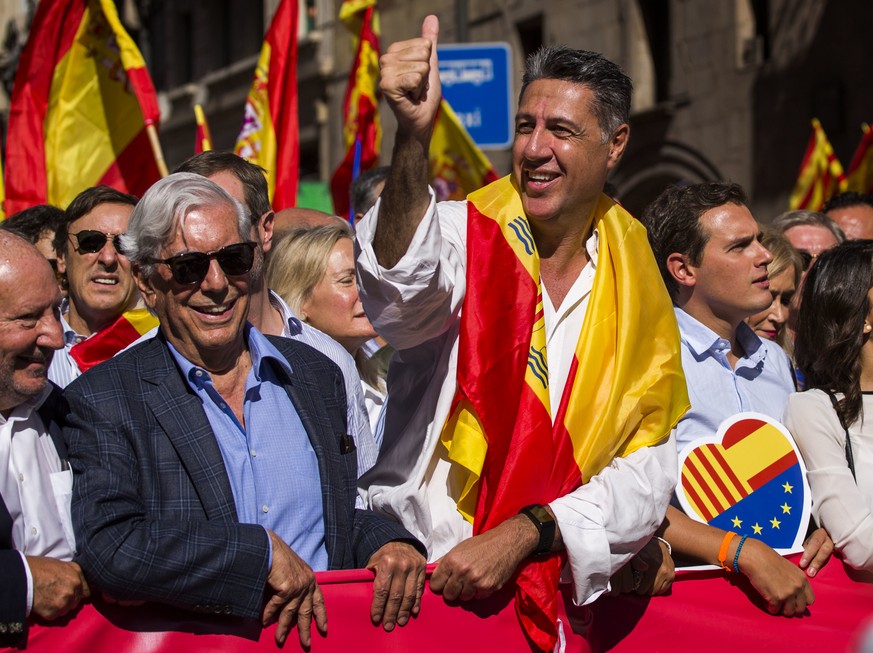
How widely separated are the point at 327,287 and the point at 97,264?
84cm

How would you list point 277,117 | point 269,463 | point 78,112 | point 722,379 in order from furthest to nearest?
1. point 277,117
2. point 78,112
3. point 722,379
4. point 269,463

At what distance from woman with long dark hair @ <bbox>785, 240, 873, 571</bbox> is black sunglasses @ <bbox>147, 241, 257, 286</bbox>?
1.72 metres

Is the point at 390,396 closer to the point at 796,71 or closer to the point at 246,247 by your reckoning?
the point at 246,247

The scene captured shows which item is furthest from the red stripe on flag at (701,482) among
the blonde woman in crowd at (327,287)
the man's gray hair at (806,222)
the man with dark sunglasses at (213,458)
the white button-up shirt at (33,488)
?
the man's gray hair at (806,222)

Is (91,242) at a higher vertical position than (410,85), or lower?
lower

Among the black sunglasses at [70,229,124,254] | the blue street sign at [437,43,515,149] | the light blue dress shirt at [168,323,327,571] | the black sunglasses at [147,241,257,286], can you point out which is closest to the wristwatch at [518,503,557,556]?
the light blue dress shirt at [168,323,327,571]

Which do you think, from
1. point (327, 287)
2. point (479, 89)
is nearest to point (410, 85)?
point (327, 287)

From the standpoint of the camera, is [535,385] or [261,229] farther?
[261,229]

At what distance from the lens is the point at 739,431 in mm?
3752

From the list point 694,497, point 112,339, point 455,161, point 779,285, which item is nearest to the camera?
point 694,497

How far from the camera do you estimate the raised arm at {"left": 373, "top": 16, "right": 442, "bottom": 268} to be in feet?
9.59

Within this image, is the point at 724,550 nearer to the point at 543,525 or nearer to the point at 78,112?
the point at 543,525

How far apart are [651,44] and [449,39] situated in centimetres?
385

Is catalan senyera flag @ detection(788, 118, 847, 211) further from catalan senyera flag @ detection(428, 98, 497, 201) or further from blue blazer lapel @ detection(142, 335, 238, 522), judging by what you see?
blue blazer lapel @ detection(142, 335, 238, 522)
